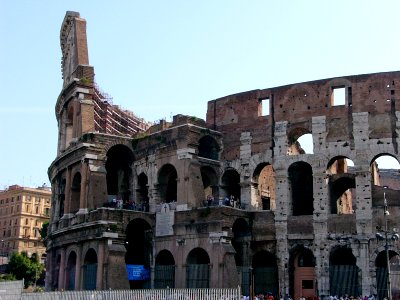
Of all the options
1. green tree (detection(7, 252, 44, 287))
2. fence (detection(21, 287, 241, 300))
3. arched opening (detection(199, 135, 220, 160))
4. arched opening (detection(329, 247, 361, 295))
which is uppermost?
arched opening (detection(199, 135, 220, 160))

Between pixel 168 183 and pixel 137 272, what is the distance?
526cm

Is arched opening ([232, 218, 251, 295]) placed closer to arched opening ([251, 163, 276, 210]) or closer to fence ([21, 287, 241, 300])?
arched opening ([251, 163, 276, 210])

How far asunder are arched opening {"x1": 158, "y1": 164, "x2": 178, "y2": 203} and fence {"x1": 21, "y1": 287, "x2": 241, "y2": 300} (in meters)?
10.8

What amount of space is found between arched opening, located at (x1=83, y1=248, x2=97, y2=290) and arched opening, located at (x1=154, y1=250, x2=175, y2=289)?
313 cm

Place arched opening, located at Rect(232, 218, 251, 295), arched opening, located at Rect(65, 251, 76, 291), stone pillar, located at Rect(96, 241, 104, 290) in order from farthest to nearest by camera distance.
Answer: arched opening, located at Rect(65, 251, 76, 291) < arched opening, located at Rect(232, 218, 251, 295) < stone pillar, located at Rect(96, 241, 104, 290)

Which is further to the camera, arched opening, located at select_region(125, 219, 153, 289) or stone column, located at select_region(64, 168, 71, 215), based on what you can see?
stone column, located at select_region(64, 168, 71, 215)

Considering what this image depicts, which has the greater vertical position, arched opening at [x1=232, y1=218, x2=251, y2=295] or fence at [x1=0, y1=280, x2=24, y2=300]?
arched opening at [x1=232, y1=218, x2=251, y2=295]

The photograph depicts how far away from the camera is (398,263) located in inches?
1489

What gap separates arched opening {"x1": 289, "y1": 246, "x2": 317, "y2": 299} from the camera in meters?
30.6

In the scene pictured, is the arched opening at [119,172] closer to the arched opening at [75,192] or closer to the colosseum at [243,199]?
the colosseum at [243,199]

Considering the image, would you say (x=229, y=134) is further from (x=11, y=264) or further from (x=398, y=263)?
(x=11, y=264)

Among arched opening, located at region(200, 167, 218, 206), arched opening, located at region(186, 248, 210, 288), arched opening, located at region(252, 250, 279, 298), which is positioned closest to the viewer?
arched opening, located at region(186, 248, 210, 288)

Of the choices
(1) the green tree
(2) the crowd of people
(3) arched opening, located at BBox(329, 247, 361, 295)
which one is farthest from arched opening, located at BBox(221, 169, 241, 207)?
(1) the green tree

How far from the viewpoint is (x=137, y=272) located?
32750 mm
